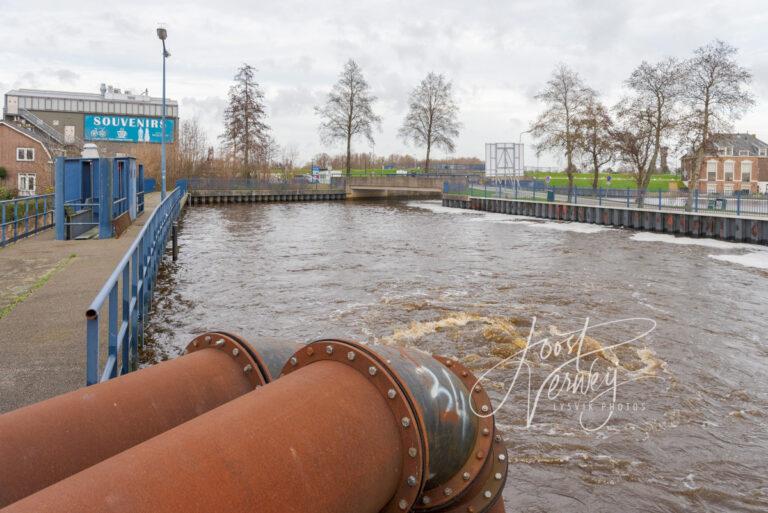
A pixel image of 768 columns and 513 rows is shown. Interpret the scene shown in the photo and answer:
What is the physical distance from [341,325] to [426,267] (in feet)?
27.2

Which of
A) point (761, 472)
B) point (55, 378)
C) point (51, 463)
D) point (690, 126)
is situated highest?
point (690, 126)

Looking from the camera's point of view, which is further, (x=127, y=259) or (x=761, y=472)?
(x=127, y=259)

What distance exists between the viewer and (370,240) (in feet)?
95.5

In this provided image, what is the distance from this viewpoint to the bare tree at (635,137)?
43.7 meters

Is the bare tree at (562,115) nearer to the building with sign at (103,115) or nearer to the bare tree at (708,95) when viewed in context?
the bare tree at (708,95)

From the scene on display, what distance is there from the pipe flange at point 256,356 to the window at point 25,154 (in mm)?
56619

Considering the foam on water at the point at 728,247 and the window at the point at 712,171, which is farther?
the window at the point at 712,171

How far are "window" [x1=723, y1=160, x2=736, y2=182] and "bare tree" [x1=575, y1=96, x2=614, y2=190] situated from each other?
125 ft

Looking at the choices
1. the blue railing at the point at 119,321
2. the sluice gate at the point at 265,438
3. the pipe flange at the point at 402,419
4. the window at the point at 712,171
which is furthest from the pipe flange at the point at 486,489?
the window at the point at 712,171

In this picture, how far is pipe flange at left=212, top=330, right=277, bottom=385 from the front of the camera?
366 centimetres

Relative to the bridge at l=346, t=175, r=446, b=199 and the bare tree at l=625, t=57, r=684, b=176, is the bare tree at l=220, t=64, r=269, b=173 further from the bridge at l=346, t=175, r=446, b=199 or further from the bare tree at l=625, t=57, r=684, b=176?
the bare tree at l=625, t=57, r=684, b=176

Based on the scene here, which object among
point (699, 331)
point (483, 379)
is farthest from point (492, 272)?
point (483, 379)

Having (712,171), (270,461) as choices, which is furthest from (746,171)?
(270,461)

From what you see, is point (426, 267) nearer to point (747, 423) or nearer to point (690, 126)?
point (747, 423)
